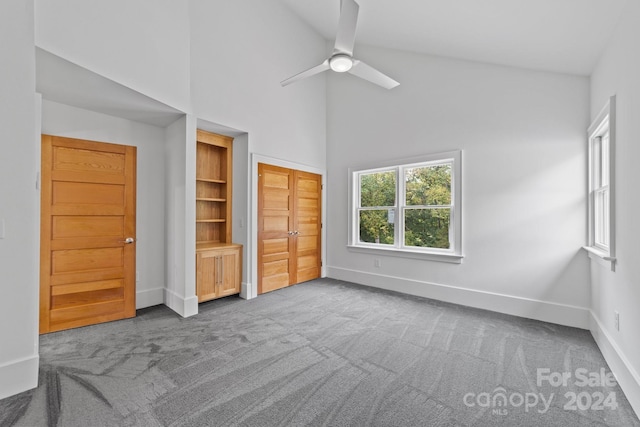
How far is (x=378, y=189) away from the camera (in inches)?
194

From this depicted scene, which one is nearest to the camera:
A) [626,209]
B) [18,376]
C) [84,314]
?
[18,376]

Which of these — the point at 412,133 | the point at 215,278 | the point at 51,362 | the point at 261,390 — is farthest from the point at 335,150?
the point at 51,362

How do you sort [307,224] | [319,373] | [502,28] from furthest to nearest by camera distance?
1. [307,224]
2. [502,28]
3. [319,373]

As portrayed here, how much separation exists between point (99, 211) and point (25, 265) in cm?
140

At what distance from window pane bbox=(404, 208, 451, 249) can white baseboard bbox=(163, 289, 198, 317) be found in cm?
320

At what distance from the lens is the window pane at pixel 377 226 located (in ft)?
15.6

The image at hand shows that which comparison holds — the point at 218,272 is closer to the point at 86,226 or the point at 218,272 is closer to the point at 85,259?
the point at 85,259

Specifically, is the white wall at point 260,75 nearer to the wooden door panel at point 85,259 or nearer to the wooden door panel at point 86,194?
the wooden door panel at point 86,194

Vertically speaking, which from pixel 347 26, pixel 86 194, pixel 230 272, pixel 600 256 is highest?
pixel 347 26

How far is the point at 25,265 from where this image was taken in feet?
6.61

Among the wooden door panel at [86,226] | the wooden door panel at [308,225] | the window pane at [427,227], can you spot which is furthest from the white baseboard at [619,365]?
the wooden door panel at [86,226]

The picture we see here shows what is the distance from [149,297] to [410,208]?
399 cm

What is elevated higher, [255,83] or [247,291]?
[255,83]

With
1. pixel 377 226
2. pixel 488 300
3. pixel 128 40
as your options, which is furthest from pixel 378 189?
pixel 128 40
